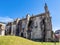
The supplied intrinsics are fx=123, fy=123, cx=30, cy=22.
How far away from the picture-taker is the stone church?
37.7 metres

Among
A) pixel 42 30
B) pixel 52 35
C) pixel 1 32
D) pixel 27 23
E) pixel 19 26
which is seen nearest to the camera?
pixel 1 32

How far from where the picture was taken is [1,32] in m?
32.4

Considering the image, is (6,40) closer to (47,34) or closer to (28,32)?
(47,34)

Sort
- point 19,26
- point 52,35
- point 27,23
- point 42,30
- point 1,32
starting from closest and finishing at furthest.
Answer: point 1,32
point 52,35
point 42,30
point 27,23
point 19,26

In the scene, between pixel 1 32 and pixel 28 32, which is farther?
pixel 28 32

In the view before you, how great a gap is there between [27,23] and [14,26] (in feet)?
23.2

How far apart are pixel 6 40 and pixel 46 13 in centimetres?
2653

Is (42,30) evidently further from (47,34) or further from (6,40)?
(6,40)

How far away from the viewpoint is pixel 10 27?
51.0m

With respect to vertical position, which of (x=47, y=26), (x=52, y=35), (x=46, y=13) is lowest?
(x=52, y=35)

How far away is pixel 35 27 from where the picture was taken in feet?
137

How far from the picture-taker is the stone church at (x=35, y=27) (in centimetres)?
3769

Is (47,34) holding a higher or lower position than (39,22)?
lower


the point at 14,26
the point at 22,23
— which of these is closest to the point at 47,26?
the point at 22,23
